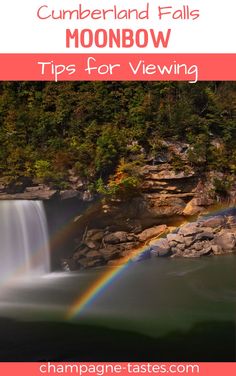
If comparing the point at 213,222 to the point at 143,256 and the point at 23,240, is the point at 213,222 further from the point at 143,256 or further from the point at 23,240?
the point at 23,240

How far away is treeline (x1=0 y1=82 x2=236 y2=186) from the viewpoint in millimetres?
14602

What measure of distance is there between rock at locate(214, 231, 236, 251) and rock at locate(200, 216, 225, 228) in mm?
368

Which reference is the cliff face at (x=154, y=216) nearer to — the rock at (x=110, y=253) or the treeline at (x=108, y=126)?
the rock at (x=110, y=253)

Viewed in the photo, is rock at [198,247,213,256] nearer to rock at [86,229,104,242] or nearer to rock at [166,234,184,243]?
rock at [166,234,184,243]

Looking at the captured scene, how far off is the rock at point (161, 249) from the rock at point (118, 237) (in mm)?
812

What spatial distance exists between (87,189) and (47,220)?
5.95 feet

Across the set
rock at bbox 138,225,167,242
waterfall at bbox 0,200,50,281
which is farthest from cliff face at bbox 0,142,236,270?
waterfall at bbox 0,200,50,281

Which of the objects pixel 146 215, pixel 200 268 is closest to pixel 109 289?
pixel 200 268

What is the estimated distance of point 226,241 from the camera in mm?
13320

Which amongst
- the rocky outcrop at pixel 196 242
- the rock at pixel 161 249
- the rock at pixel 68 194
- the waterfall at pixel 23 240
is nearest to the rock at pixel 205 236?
the rocky outcrop at pixel 196 242

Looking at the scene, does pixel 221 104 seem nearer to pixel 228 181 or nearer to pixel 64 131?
pixel 228 181

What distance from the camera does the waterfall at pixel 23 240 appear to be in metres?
11.5

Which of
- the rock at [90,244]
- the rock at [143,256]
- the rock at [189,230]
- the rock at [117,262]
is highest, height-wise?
the rock at [189,230]

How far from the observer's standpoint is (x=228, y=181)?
14.9 m
